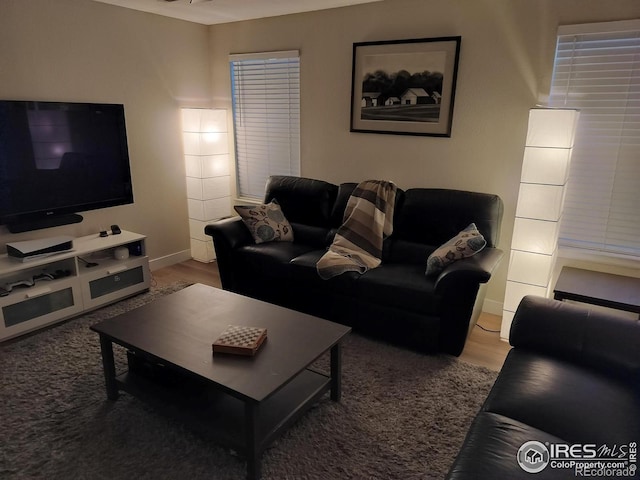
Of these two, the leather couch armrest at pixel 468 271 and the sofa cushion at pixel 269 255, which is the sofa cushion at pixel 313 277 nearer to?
the sofa cushion at pixel 269 255

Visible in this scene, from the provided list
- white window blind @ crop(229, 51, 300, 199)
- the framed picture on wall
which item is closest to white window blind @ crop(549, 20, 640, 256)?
the framed picture on wall

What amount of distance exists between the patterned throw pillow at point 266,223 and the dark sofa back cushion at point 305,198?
0.44 feet

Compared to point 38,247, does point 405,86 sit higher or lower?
higher

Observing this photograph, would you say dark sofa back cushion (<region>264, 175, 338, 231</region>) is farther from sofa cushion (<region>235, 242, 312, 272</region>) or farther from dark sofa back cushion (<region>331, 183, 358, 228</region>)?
sofa cushion (<region>235, 242, 312, 272</region>)

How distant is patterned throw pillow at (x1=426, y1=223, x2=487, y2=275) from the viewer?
2.80 m

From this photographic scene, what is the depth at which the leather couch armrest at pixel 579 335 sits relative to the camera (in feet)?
6.19

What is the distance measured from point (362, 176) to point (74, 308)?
8.24ft

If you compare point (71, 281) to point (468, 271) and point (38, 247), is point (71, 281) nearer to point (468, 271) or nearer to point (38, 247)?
point (38, 247)

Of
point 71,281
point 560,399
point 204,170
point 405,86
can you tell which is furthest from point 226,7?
point 560,399

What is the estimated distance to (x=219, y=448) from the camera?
6.71 ft

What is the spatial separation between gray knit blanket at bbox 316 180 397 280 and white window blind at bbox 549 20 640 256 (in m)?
1.25

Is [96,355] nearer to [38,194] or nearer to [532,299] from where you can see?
[38,194]

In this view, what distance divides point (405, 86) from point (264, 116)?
1.58m

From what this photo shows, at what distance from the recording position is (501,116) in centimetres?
320
